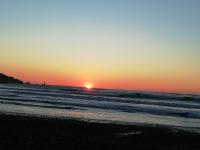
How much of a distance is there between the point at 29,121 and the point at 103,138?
6.98m

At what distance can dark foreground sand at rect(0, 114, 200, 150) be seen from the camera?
16.5 meters

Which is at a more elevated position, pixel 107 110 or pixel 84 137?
pixel 107 110

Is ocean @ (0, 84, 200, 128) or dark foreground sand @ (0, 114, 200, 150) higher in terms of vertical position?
ocean @ (0, 84, 200, 128)

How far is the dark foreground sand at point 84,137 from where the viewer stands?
16453 mm

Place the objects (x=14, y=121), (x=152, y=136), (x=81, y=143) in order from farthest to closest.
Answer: (x=14, y=121), (x=152, y=136), (x=81, y=143)

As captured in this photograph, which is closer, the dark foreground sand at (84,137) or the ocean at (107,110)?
the dark foreground sand at (84,137)

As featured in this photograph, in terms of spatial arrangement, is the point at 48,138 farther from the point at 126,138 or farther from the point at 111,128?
the point at 111,128

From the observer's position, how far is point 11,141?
16.3 meters

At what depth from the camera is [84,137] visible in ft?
64.6

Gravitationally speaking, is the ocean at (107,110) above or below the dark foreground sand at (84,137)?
above

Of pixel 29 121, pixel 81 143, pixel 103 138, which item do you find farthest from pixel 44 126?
pixel 81 143

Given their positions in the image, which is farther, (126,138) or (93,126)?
(93,126)

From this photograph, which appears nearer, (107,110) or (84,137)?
(84,137)

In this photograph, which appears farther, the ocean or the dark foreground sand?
the ocean
